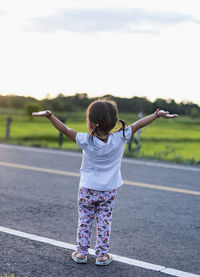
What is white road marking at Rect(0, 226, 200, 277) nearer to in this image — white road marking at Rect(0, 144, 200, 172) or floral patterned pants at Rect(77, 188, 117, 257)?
floral patterned pants at Rect(77, 188, 117, 257)

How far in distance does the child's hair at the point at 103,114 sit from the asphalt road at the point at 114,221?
1138 mm

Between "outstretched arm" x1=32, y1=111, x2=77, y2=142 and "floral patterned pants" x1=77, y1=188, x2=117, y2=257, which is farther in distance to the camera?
"floral patterned pants" x1=77, y1=188, x2=117, y2=257

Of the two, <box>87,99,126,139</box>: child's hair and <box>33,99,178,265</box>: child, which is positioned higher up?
<box>87,99,126,139</box>: child's hair

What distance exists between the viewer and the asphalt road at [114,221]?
376 centimetres

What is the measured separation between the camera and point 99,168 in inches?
147

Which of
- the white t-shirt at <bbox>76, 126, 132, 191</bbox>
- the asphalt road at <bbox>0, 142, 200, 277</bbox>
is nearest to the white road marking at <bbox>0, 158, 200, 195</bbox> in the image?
the asphalt road at <bbox>0, 142, 200, 277</bbox>

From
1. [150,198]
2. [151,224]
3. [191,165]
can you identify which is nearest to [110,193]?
[151,224]

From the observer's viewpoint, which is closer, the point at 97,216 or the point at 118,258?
the point at 97,216

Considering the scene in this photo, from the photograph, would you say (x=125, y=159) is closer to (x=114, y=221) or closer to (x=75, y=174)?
(x=75, y=174)

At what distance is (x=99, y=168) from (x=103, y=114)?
46cm

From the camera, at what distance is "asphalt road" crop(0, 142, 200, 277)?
376 centimetres

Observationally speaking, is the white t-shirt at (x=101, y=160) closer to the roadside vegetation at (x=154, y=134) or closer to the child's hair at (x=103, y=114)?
the child's hair at (x=103, y=114)

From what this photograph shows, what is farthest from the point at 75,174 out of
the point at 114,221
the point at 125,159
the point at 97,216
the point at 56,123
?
the point at 56,123

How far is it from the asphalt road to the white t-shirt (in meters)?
0.68
